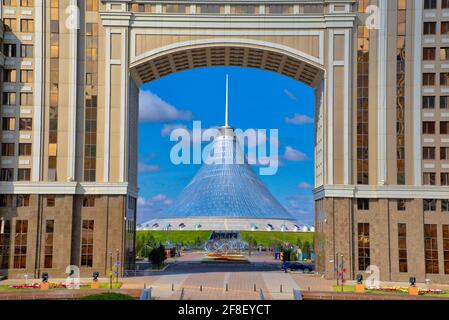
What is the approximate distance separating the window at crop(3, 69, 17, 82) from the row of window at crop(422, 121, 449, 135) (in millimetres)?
45833

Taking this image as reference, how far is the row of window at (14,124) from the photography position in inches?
2800

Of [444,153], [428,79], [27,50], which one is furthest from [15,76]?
[444,153]

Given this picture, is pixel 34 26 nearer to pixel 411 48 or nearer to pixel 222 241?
pixel 411 48

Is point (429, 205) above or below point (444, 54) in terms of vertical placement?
below

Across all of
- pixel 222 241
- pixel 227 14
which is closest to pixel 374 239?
pixel 227 14

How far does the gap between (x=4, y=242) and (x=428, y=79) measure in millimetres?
49954

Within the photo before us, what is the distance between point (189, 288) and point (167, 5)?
32.5 meters

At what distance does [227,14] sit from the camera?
73.0 m

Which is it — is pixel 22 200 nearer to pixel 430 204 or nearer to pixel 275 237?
pixel 430 204

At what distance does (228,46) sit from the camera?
73500 mm

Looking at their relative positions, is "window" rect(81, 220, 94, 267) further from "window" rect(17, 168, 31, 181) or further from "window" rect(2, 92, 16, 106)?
"window" rect(2, 92, 16, 106)

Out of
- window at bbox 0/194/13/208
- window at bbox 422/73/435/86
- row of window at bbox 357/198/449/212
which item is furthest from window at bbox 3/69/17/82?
window at bbox 422/73/435/86

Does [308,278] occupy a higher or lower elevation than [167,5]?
lower

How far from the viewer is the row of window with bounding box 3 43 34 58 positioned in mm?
71312
